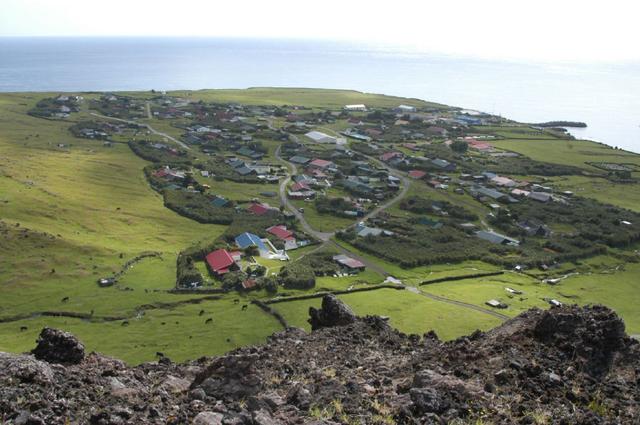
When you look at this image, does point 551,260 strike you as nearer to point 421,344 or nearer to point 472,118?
point 421,344

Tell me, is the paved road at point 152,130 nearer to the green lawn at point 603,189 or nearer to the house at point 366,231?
the house at point 366,231

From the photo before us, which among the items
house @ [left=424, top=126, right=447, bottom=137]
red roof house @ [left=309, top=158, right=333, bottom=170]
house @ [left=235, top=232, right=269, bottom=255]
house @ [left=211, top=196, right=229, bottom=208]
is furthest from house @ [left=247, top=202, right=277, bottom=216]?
house @ [left=424, top=126, right=447, bottom=137]

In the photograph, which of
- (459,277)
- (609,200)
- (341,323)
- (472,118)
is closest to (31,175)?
(459,277)

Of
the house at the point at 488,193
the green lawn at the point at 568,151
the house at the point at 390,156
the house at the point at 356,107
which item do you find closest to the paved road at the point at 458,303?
the house at the point at 488,193

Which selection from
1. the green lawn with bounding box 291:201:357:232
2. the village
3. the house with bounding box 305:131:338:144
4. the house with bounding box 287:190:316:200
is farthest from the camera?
the house with bounding box 305:131:338:144

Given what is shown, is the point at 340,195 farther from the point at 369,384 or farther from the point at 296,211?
the point at 369,384

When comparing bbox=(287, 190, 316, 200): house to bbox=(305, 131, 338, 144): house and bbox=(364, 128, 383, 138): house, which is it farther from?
bbox=(364, 128, 383, 138): house
